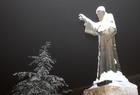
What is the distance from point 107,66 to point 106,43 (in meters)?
0.49

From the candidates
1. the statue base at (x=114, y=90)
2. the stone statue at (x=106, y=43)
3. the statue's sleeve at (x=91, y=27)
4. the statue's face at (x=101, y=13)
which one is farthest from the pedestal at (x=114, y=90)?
the statue's face at (x=101, y=13)

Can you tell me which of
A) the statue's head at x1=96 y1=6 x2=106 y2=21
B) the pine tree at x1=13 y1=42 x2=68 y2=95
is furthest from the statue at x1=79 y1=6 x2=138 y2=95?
A: the pine tree at x1=13 y1=42 x2=68 y2=95

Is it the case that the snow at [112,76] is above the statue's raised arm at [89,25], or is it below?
below

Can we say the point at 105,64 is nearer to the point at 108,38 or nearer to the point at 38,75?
the point at 108,38

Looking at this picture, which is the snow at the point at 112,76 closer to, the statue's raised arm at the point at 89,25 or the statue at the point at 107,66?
the statue at the point at 107,66

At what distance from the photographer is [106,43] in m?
5.16

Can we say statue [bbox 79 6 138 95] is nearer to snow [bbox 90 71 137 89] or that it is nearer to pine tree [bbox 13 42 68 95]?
snow [bbox 90 71 137 89]

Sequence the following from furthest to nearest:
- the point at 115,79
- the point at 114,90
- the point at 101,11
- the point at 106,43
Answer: the point at 101,11, the point at 106,43, the point at 115,79, the point at 114,90

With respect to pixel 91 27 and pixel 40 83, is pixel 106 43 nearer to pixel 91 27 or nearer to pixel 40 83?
pixel 91 27

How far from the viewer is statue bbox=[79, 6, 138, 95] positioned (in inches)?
178

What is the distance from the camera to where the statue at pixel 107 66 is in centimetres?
451

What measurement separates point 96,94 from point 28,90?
2931 millimetres

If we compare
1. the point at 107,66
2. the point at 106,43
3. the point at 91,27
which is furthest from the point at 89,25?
the point at 107,66

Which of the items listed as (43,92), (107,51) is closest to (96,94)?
(107,51)
